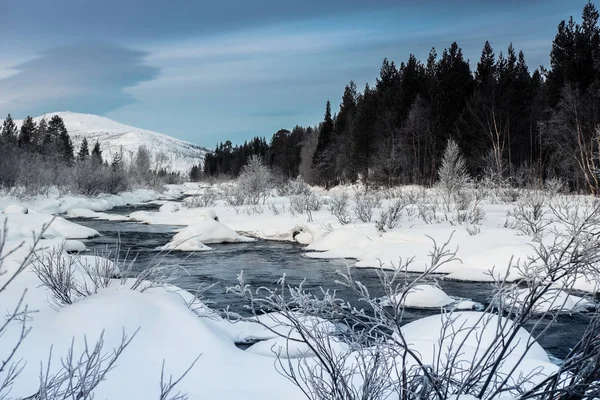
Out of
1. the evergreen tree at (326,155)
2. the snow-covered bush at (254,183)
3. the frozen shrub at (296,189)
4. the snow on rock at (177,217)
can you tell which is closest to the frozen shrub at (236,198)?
the snow-covered bush at (254,183)

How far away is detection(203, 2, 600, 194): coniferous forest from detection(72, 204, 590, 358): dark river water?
13843 mm

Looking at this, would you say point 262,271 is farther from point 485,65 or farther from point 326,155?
point 326,155

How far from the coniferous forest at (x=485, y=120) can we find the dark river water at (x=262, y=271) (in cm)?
1384

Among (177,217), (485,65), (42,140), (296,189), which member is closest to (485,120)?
(485,65)

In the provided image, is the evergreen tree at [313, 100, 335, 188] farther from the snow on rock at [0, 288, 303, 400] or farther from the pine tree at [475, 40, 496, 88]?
the snow on rock at [0, 288, 303, 400]

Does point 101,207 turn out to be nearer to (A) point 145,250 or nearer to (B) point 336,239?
(A) point 145,250

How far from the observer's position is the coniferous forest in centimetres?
2780

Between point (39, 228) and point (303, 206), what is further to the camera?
point (303, 206)

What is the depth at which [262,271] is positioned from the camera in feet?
39.7

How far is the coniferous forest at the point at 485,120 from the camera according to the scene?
2780 centimetres

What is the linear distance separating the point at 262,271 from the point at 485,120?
88.7 feet

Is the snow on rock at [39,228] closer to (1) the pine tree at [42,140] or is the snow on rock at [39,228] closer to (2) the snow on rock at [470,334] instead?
(2) the snow on rock at [470,334]

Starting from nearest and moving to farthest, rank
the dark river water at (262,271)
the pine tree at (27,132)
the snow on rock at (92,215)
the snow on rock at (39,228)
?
the dark river water at (262,271)
the snow on rock at (39,228)
the snow on rock at (92,215)
the pine tree at (27,132)

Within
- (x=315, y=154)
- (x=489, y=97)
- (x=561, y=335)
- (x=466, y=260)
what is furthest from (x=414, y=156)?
(x=561, y=335)
